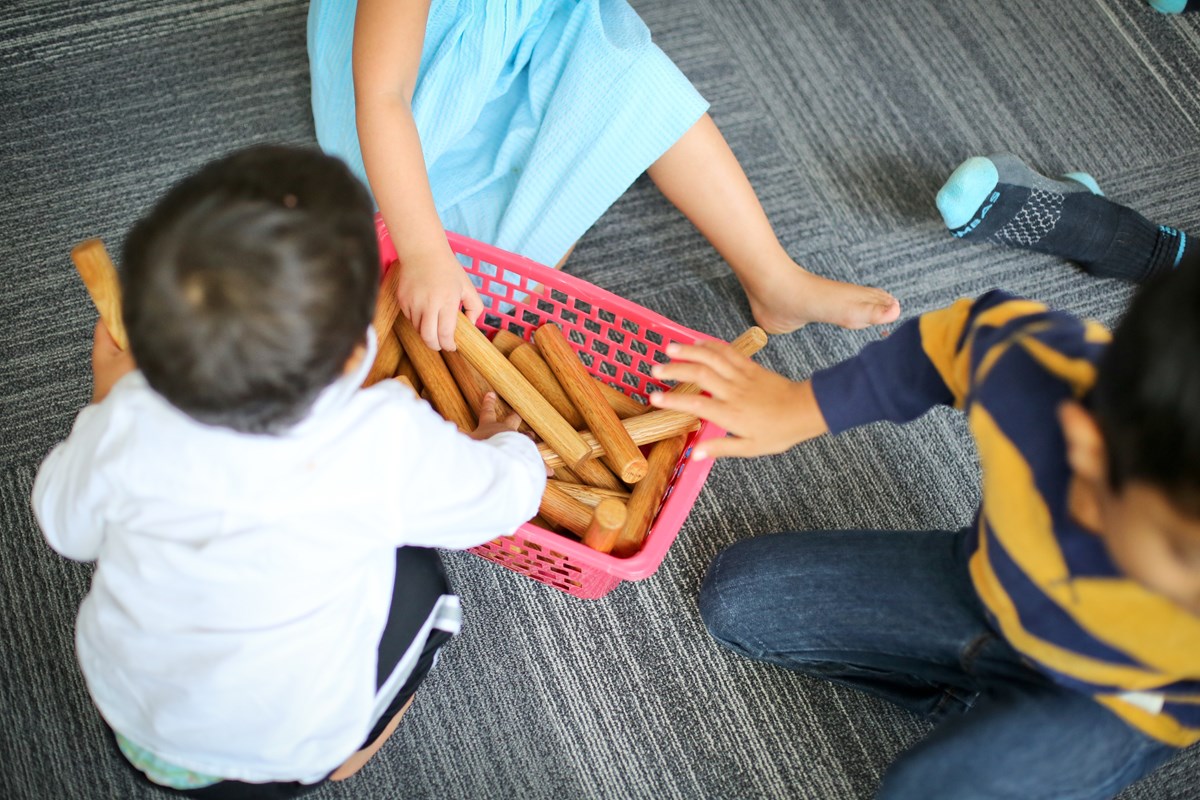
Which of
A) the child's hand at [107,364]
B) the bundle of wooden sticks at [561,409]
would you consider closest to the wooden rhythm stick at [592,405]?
the bundle of wooden sticks at [561,409]

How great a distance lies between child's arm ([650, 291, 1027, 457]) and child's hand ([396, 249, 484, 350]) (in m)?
0.21

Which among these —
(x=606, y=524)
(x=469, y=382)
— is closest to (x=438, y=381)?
(x=469, y=382)

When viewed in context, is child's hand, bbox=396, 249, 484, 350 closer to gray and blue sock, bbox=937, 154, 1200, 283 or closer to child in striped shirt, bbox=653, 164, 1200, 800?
child in striped shirt, bbox=653, 164, 1200, 800

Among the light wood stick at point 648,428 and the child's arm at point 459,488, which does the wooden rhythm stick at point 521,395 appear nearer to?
the light wood stick at point 648,428

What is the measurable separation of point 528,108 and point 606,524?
508 mm

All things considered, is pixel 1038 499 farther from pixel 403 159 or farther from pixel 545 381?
pixel 403 159

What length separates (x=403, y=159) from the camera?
88cm

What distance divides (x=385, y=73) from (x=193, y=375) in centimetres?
48

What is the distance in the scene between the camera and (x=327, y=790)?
879mm

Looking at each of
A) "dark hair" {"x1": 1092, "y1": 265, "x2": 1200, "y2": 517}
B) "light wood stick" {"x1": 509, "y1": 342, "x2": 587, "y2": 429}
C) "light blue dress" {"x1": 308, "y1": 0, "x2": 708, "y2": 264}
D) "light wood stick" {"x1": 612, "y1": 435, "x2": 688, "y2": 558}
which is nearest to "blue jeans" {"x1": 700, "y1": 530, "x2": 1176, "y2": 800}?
"light wood stick" {"x1": 612, "y1": 435, "x2": 688, "y2": 558}

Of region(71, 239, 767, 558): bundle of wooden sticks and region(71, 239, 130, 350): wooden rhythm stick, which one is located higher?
region(71, 239, 130, 350): wooden rhythm stick

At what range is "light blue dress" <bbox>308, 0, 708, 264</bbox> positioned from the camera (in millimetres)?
963

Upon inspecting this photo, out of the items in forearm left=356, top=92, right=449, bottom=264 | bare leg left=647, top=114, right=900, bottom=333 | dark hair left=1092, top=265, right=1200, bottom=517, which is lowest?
bare leg left=647, top=114, right=900, bottom=333

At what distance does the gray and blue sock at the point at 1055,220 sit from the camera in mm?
1132
